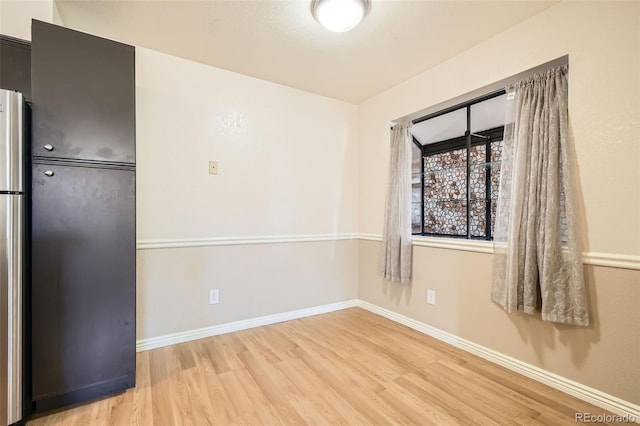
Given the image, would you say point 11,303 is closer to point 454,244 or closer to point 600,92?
point 454,244

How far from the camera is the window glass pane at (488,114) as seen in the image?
238 cm

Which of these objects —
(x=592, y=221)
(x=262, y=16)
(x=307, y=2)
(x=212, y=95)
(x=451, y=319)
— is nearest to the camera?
(x=592, y=221)

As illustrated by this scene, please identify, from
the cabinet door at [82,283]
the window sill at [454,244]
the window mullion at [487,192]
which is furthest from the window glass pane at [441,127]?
the cabinet door at [82,283]

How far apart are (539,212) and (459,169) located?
883 mm

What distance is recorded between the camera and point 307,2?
72.2 inches

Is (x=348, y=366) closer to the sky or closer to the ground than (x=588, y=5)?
closer to the ground

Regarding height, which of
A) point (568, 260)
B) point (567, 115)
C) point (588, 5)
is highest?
point (588, 5)

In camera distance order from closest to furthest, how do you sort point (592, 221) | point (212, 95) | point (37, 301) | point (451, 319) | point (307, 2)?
point (37, 301) → point (592, 221) → point (307, 2) → point (451, 319) → point (212, 95)

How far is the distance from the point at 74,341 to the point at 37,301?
30cm

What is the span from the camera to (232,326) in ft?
8.94

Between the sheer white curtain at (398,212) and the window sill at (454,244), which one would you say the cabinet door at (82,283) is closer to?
the sheer white curtain at (398,212)

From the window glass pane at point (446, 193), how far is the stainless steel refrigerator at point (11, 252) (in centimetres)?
301

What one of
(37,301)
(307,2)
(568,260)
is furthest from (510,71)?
(37,301)

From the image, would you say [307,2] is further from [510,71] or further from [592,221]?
[592,221]
